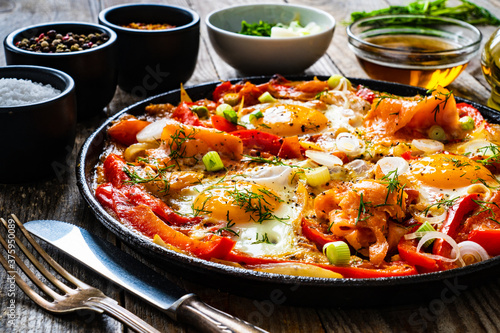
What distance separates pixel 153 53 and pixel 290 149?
6.30ft

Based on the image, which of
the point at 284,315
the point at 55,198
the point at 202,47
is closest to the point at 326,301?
the point at 284,315

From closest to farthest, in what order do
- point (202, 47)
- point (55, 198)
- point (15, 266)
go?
point (15, 266)
point (55, 198)
point (202, 47)

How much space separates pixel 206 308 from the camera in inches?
95.7

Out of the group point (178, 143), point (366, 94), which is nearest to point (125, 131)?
point (178, 143)

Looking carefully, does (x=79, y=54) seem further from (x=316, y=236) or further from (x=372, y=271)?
(x=372, y=271)

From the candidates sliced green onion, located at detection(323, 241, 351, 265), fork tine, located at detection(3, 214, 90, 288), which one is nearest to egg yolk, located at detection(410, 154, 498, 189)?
sliced green onion, located at detection(323, 241, 351, 265)

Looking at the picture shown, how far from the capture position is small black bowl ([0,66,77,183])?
11.4 ft

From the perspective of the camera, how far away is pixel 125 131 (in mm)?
3895

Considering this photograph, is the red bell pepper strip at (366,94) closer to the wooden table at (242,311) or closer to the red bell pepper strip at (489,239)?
the red bell pepper strip at (489,239)

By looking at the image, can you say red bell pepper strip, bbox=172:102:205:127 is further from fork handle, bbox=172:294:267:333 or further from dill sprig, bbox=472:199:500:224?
dill sprig, bbox=472:199:500:224

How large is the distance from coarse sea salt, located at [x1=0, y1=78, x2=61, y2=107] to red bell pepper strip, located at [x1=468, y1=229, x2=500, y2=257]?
2806 mm

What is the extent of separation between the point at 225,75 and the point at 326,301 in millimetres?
3591

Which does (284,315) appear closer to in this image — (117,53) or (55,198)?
(55,198)

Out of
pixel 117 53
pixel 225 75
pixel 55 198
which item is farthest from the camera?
pixel 225 75
